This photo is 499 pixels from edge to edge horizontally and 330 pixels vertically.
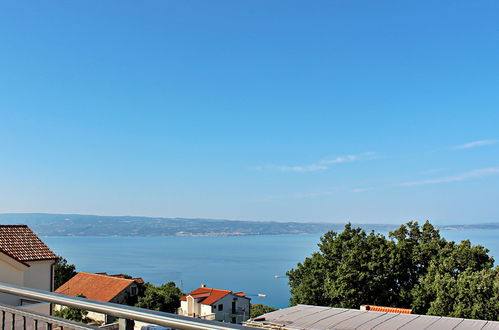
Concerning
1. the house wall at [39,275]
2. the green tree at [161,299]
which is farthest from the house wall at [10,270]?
the green tree at [161,299]

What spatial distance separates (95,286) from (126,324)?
34.2 meters

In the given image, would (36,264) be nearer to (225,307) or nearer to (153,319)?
(153,319)

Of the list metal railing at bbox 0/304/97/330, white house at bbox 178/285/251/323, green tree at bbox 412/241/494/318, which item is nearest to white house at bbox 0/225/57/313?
metal railing at bbox 0/304/97/330

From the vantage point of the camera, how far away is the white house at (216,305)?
33.9 metres

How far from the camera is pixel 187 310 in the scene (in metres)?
34.3

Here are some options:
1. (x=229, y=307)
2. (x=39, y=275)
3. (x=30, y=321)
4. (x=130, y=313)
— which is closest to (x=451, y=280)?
(x=39, y=275)

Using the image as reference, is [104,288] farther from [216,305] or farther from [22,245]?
[22,245]

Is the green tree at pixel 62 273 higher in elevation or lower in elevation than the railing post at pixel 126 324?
lower

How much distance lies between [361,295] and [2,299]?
17381mm

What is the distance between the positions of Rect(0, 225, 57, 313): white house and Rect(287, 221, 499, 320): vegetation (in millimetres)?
14164

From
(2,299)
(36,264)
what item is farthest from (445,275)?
(2,299)

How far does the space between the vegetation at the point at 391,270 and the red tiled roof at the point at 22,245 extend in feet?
47.1

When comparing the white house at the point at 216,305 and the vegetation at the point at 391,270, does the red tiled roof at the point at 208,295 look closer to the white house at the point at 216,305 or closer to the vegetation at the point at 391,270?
the white house at the point at 216,305

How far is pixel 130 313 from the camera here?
1747 millimetres
